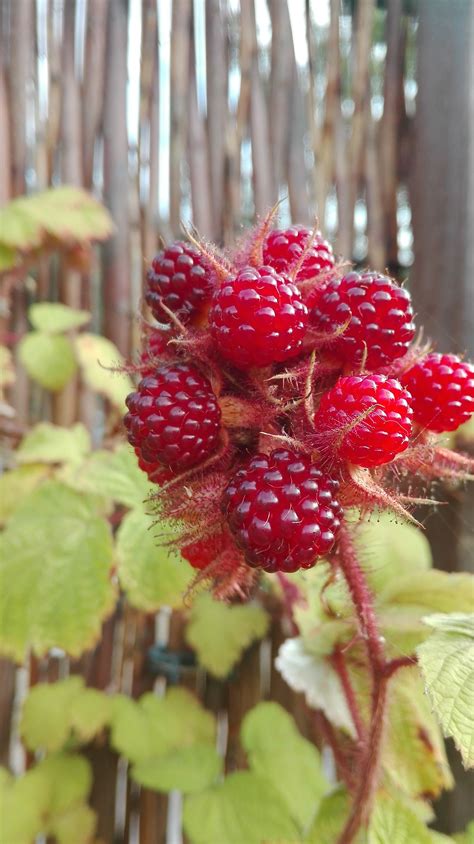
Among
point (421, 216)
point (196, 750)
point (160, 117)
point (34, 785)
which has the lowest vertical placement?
point (34, 785)

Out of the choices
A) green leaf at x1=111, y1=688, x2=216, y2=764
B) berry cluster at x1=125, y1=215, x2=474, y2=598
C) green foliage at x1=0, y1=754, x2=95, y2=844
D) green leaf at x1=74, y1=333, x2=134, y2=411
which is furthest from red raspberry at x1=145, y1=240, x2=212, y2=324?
green foliage at x1=0, y1=754, x2=95, y2=844

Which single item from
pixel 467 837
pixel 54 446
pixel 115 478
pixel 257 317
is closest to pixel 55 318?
pixel 54 446

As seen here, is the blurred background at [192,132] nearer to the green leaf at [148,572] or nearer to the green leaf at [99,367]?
the green leaf at [99,367]

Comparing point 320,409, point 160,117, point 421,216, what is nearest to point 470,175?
point 421,216

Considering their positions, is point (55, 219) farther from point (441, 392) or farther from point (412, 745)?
point (412, 745)

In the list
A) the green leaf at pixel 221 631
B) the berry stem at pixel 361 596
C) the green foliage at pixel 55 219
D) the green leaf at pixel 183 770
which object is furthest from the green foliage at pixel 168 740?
the green foliage at pixel 55 219

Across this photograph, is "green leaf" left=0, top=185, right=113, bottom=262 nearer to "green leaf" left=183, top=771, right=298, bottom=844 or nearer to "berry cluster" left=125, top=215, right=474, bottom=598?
"berry cluster" left=125, top=215, right=474, bottom=598

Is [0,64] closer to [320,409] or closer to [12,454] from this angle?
[12,454]

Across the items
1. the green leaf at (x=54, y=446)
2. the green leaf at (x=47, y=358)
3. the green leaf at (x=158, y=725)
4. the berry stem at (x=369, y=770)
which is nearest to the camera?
the berry stem at (x=369, y=770)
